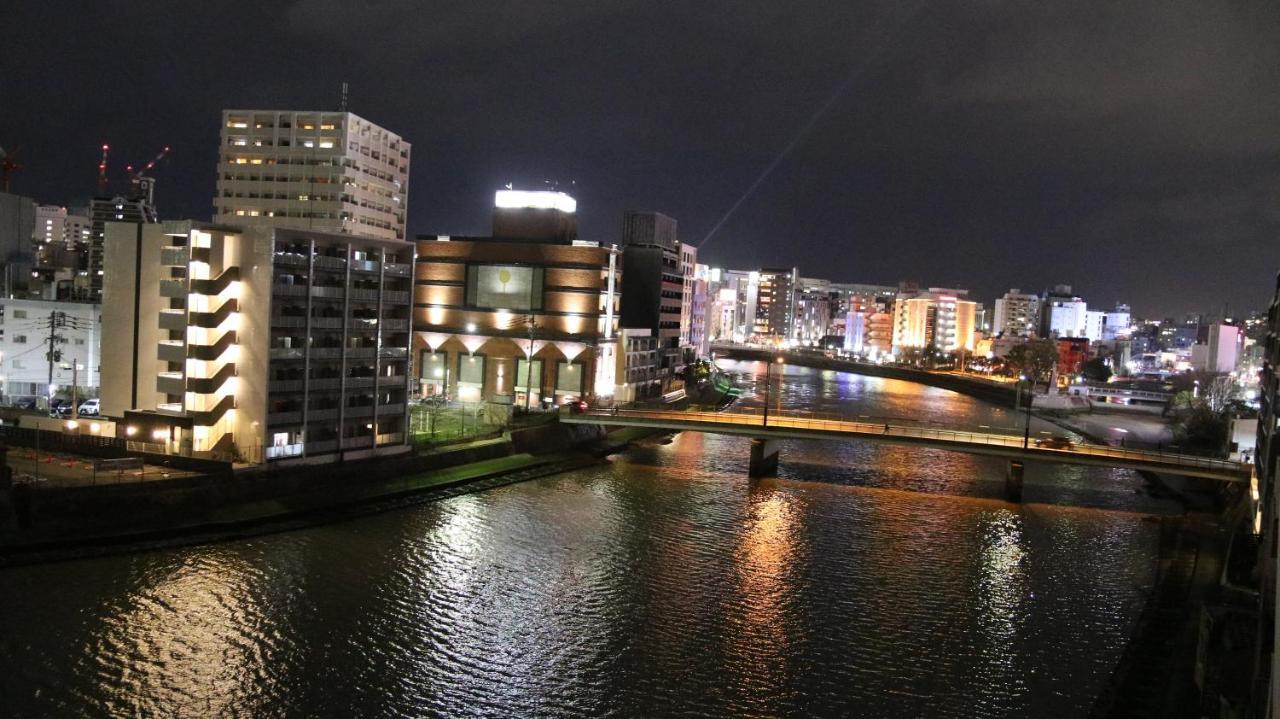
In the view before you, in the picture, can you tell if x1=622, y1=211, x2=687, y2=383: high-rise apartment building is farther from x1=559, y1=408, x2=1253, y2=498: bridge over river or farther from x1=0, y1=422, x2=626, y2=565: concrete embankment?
x1=0, y1=422, x2=626, y2=565: concrete embankment

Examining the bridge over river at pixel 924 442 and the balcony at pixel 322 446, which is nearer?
the balcony at pixel 322 446

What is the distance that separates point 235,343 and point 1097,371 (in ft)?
205

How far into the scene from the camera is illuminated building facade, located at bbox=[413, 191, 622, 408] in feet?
113

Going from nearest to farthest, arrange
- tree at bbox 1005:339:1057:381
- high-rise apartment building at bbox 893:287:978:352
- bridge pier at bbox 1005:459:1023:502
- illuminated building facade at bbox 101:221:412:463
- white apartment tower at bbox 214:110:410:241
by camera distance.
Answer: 1. illuminated building facade at bbox 101:221:412:463
2. bridge pier at bbox 1005:459:1023:502
3. white apartment tower at bbox 214:110:410:241
4. tree at bbox 1005:339:1057:381
5. high-rise apartment building at bbox 893:287:978:352

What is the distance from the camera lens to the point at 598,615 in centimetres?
1356

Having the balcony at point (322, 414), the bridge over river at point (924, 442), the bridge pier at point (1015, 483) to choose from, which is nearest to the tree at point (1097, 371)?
the bridge over river at point (924, 442)

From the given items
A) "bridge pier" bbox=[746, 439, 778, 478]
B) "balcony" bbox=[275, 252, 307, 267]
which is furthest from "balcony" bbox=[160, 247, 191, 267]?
"bridge pier" bbox=[746, 439, 778, 478]

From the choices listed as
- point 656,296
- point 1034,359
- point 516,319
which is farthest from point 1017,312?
point 516,319

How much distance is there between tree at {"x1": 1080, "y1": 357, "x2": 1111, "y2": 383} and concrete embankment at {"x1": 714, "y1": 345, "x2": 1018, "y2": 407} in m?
8.16

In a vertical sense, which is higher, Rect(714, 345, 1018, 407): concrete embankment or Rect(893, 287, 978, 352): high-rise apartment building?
Rect(893, 287, 978, 352): high-rise apartment building

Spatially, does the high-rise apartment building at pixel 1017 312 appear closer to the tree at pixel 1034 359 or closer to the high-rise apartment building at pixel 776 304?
the high-rise apartment building at pixel 776 304

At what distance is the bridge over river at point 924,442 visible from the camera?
22.5 m

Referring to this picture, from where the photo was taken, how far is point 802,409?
138 ft

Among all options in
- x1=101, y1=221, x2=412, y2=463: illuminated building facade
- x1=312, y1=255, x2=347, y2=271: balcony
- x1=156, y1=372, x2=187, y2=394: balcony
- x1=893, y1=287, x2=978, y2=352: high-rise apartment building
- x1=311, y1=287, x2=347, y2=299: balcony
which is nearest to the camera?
x1=101, y1=221, x2=412, y2=463: illuminated building facade
